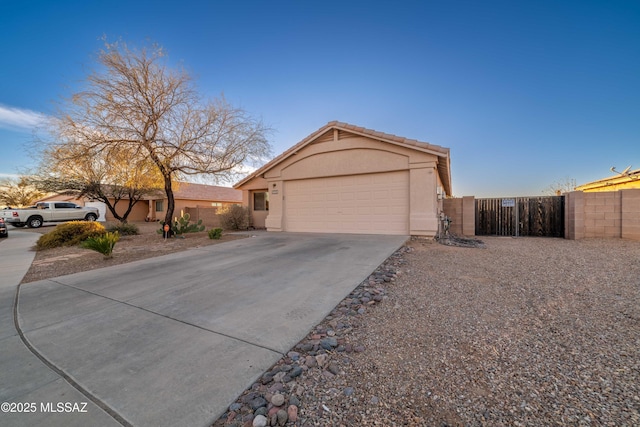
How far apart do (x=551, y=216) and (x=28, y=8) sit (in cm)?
1998

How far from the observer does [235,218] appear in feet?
47.1

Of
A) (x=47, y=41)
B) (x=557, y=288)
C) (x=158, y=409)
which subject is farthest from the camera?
(x=47, y=41)

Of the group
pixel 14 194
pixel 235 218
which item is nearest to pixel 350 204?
pixel 235 218

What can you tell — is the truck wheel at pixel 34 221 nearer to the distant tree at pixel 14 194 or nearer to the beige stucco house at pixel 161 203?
the beige stucco house at pixel 161 203

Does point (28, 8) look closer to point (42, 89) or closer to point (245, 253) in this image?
point (42, 89)

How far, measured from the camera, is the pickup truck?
17.8 m

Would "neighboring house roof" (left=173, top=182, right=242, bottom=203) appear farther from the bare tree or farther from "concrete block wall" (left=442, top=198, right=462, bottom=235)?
"concrete block wall" (left=442, top=198, right=462, bottom=235)

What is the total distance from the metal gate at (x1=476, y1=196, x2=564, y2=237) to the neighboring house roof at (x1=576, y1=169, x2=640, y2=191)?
22.2 feet

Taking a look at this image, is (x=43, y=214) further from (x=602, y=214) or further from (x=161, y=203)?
(x=602, y=214)

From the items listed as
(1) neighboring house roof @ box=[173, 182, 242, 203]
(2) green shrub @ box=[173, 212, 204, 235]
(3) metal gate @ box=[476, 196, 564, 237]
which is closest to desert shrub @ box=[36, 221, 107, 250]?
(2) green shrub @ box=[173, 212, 204, 235]

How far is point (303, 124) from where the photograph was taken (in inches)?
485

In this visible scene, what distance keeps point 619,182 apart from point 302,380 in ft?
70.0

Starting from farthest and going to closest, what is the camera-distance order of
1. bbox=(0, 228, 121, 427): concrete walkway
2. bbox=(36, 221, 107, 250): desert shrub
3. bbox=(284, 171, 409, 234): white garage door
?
bbox=(284, 171, 409, 234): white garage door → bbox=(36, 221, 107, 250): desert shrub → bbox=(0, 228, 121, 427): concrete walkway

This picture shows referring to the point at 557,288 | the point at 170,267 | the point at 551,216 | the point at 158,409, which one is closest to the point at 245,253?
the point at 170,267
